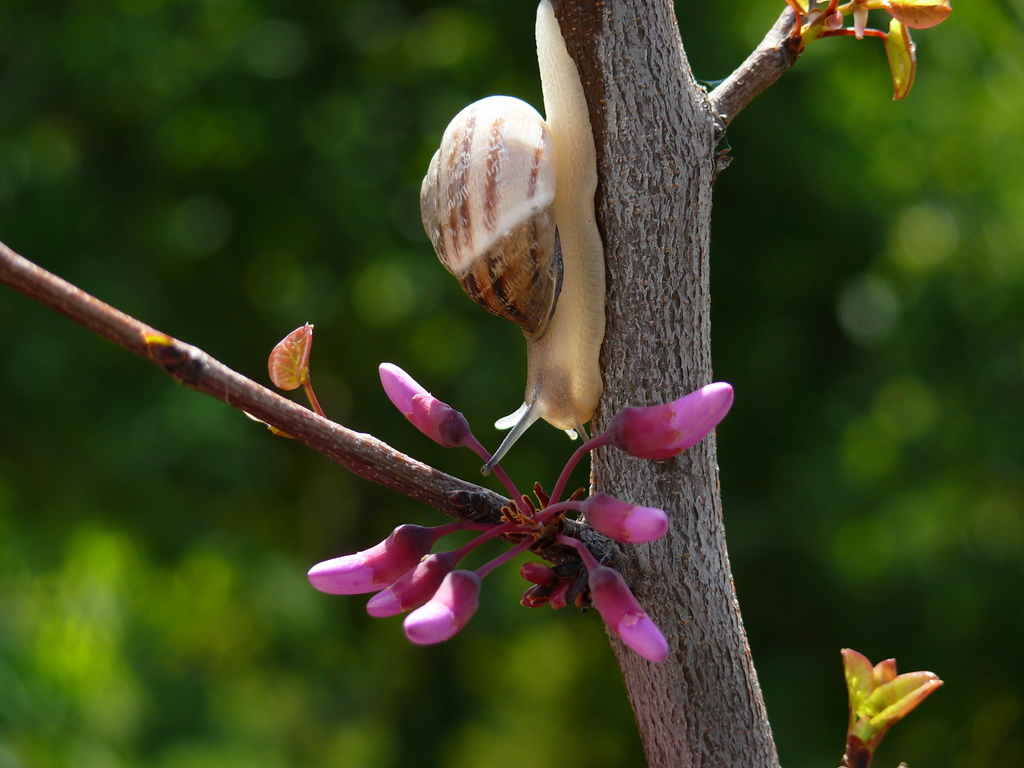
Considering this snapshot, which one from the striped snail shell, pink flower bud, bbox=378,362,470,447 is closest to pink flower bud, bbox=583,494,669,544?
pink flower bud, bbox=378,362,470,447

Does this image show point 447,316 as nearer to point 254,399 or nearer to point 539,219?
point 539,219

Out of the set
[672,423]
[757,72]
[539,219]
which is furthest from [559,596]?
[757,72]

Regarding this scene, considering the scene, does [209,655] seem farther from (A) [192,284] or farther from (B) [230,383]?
(B) [230,383]

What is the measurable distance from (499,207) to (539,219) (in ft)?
0.10

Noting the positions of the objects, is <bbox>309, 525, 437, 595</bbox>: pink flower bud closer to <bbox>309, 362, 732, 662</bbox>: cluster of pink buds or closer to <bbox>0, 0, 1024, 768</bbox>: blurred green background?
<bbox>309, 362, 732, 662</bbox>: cluster of pink buds

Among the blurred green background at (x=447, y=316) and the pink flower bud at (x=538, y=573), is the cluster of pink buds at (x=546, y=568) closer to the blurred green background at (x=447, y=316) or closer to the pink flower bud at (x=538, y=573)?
the pink flower bud at (x=538, y=573)

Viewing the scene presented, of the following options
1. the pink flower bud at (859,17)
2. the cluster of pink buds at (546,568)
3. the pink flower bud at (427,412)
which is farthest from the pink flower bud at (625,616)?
the pink flower bud at (859,17)

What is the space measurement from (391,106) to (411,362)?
0.71 meters

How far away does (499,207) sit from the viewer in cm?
63

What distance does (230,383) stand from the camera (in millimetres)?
422

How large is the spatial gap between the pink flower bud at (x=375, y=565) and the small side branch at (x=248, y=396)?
25 mm

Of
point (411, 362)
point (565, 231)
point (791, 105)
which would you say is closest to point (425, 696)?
point (411, 362)

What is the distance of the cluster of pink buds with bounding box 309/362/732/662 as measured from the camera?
433 mm

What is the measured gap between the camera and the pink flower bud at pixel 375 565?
48cm
